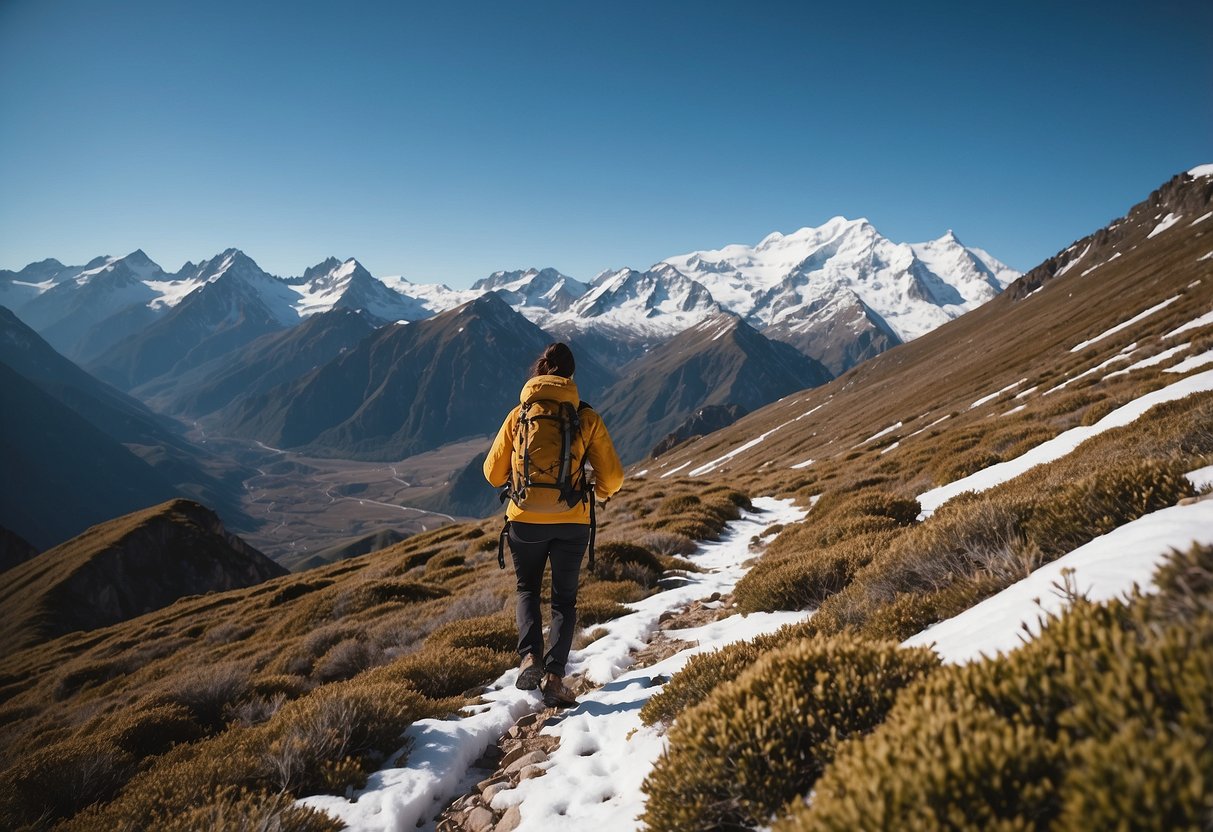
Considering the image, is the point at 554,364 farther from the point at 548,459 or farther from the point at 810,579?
the point at 810,579

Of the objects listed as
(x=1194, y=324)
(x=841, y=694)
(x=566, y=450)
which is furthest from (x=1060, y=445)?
(x=1194, y=324)

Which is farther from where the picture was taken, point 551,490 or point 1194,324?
point 1194,324

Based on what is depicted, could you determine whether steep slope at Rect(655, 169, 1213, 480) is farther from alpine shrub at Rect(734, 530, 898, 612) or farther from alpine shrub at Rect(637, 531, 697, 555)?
alpine shrub at Rect(734, 530, 898, 612)

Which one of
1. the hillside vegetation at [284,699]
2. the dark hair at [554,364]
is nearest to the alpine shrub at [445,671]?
the hillside vegetation at [284,699]

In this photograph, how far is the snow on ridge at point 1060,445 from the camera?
11.6 meters

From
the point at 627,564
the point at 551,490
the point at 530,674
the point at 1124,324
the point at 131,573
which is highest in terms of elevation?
the point at 131,573

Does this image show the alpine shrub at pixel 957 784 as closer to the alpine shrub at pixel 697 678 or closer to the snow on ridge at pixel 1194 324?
the alpine shrub at pixel 697 678

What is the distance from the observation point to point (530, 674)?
23.1 ft

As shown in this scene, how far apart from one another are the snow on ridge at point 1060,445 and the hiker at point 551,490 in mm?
8137

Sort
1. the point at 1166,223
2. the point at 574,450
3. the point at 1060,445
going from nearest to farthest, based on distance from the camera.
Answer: the point at 574,450 → the point at 1060,445 → the point at 1166,223

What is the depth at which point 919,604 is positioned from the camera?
455 cm

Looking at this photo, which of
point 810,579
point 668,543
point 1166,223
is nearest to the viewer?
point 810,579

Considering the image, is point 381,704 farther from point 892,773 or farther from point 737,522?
point 737,522

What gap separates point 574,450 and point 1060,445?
1200 centimetres
